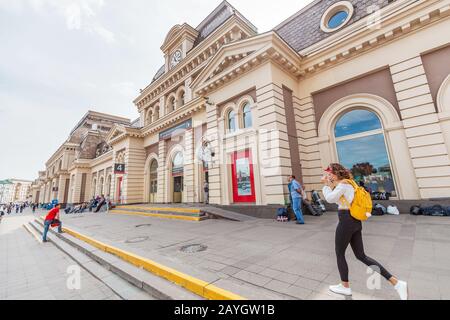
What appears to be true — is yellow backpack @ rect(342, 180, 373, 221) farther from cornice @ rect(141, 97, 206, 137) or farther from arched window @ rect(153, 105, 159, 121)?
arched window @ rect(153, 105, 159, 121)

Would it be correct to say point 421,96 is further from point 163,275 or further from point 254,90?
point 163,275

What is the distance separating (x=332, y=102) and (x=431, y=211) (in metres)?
6.49

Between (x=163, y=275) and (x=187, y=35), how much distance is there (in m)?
22.1

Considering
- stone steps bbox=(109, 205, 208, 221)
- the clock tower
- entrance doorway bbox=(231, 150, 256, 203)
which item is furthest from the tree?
the clock tower

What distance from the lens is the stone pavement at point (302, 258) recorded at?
2.85 metres

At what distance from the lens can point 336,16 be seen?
11.5 m

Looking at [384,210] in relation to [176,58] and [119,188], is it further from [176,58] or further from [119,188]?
[119,188]

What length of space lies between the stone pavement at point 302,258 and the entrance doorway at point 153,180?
1480 centimetres

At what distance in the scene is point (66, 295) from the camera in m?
3.58

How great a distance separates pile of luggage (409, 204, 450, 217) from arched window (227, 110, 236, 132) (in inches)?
351

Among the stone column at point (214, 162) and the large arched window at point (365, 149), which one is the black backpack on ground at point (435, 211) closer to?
the large arched window at point (365, 149)

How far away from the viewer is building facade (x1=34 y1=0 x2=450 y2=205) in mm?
8242

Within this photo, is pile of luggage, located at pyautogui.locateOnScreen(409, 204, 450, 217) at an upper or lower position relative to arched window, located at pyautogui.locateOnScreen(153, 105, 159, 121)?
lower

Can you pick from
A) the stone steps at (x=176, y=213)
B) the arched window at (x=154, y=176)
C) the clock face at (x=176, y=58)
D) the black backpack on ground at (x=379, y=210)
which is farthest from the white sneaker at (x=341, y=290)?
the clock face at (x=176, y=58)
